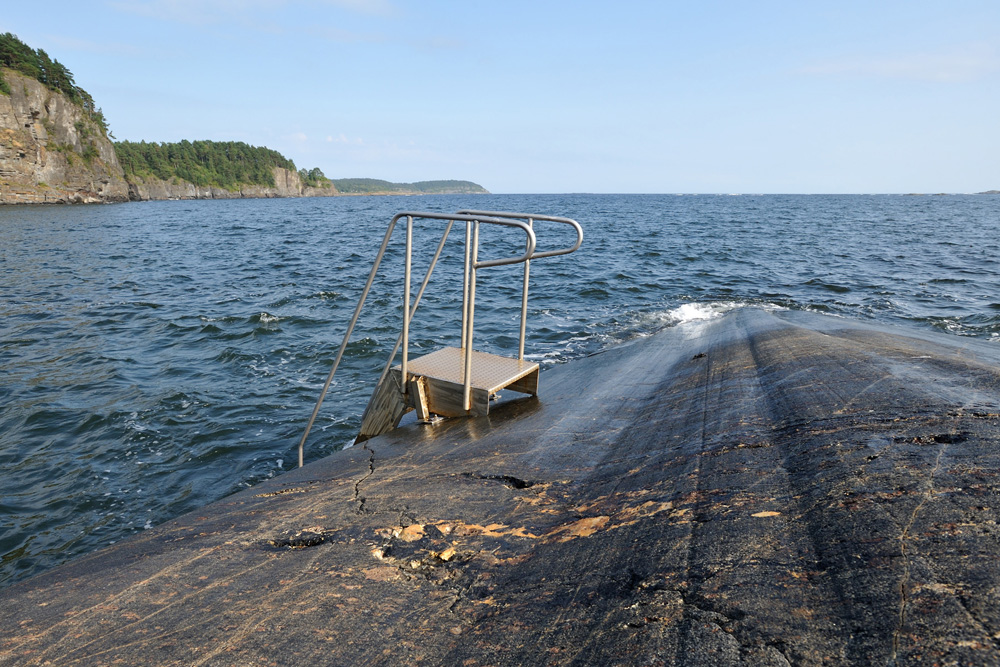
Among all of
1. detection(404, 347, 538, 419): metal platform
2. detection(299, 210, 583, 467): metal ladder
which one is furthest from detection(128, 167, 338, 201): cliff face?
detection(404, 347, 538, 419): metal platform

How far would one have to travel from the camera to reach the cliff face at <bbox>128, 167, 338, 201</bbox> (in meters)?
91.2

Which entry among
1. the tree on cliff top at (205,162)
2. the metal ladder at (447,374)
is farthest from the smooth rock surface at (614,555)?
the tree on cliff top at (205,162)

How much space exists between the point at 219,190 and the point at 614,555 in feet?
456

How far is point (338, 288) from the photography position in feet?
46.7

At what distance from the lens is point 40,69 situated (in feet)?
211

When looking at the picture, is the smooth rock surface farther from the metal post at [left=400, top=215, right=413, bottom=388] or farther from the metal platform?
the metal post at [left=400, top=215, right=413, bottom=388]

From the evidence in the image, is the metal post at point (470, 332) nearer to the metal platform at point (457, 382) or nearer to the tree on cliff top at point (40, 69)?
the metal platform at point (457, 382)

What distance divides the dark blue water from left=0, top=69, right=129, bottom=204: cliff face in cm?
4521

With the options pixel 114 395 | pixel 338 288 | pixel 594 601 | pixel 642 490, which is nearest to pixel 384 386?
pixel 642 490

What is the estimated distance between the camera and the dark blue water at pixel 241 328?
5.05 m

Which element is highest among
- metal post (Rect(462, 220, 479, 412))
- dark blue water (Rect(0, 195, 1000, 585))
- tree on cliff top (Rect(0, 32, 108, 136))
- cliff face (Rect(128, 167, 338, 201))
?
tree on cliff top (Rect(0, 32, 108, 136))

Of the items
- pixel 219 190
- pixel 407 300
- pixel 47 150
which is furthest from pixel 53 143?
pixel 407 300

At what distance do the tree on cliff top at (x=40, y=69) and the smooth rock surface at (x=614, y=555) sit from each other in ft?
253

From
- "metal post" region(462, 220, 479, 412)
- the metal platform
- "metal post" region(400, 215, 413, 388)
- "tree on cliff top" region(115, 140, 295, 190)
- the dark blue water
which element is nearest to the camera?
"metal post" region(400, 215, 413, 388)
